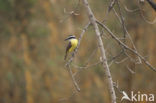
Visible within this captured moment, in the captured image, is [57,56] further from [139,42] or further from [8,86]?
[139,42]

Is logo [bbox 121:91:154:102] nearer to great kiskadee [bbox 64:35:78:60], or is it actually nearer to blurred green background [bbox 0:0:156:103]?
great kiskadee [bbox 64:35:78:60]

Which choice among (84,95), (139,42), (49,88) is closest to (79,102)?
(84,95)

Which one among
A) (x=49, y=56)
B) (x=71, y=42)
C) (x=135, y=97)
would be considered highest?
(x=71, y=42)

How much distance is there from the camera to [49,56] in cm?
1004

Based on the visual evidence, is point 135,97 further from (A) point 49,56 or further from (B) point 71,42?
(A) point 49,56

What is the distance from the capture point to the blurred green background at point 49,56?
28.8ft

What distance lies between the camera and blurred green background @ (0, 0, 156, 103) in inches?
346

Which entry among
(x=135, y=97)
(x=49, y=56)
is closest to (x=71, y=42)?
(x=135, y=97)

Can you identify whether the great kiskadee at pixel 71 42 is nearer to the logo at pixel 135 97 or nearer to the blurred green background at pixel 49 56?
the logo at pixel 135 97

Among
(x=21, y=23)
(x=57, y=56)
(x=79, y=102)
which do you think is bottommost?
(x=79, y=102)

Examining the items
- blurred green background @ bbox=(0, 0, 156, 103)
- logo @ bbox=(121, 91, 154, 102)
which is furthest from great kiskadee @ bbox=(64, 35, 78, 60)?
blurred green background @ bbox=(0, 0, 156, 103)

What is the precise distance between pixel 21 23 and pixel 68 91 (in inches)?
72.0

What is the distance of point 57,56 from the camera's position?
32.4 feet

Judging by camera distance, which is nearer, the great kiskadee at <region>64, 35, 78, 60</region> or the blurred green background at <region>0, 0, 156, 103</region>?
the great kiskadee at <region>64, 35, 78, 60</region>
